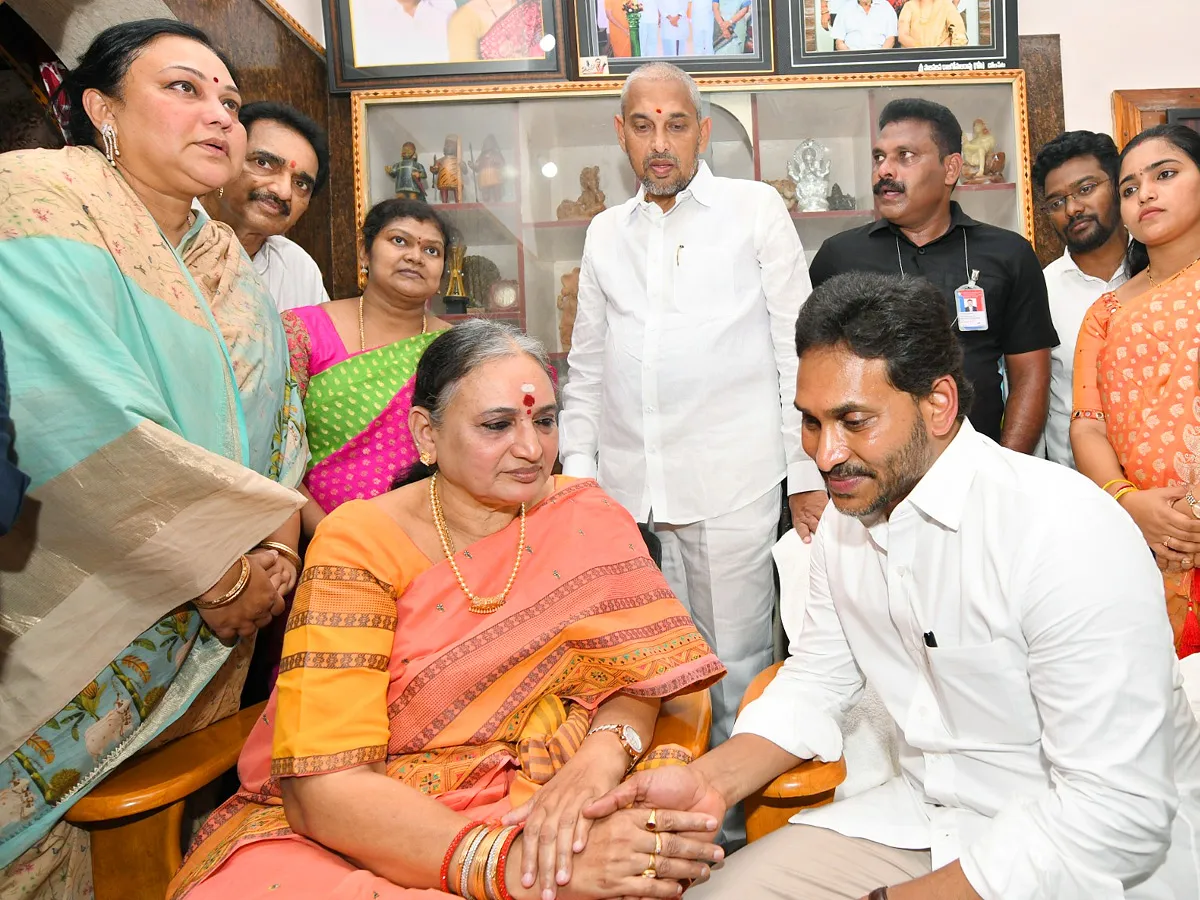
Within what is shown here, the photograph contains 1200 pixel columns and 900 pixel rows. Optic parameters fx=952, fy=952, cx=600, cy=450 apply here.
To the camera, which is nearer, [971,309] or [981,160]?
[971,309]

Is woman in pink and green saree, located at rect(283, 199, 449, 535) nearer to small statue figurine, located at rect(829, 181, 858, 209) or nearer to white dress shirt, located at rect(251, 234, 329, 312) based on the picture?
white dress shirt, located at rect(251, 234, 329, 312)

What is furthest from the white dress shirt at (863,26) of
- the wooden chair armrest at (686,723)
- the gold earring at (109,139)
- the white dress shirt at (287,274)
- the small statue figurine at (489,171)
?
the wooden chair armrest at (686,723)

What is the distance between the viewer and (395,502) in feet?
5.60

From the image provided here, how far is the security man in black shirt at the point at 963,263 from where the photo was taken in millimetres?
2713

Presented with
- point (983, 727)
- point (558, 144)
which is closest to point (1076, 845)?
point (983, 727)

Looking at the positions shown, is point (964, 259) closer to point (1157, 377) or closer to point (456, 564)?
point (1157, 377)

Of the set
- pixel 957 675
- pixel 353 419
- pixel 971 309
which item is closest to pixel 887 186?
pixel 971 309

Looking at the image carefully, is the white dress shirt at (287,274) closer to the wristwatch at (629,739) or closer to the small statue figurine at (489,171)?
the small statue figurine at (489,171)

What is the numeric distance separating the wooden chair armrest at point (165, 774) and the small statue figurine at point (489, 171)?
326 centimetres

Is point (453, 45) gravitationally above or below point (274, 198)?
above

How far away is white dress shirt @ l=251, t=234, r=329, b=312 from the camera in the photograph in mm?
3178

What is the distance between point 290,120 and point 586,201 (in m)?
1.88

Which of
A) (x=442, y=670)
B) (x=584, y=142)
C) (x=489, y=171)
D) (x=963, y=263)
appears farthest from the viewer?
(x=584, y=142)

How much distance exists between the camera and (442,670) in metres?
1.59
